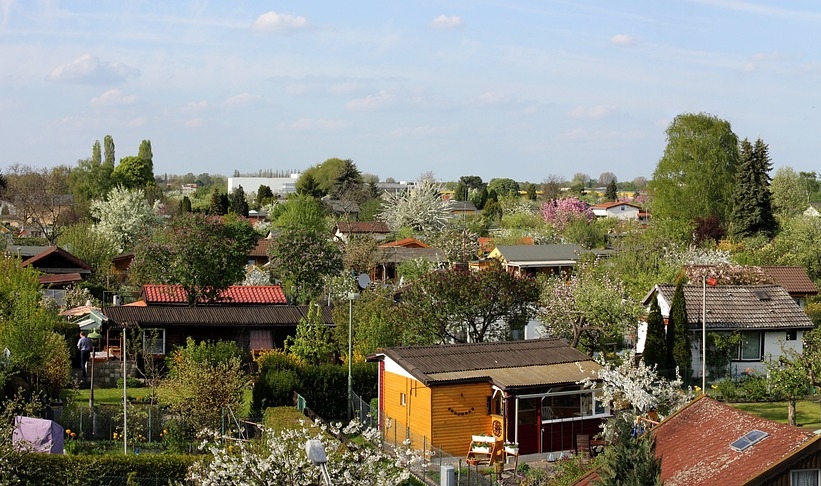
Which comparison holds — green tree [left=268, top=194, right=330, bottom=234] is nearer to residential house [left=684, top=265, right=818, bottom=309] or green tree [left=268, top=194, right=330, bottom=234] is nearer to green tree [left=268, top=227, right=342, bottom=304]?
green tree [left=268, top=227, right=342, bottom=304]

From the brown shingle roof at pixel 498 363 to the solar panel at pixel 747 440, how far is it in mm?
8737

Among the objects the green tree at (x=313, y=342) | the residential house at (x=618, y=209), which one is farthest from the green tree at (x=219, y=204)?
the green tree at (x=313, y=342)

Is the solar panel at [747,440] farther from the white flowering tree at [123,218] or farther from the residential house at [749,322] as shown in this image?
the white flowering tree at [123,218]

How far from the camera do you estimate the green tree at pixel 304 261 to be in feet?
148

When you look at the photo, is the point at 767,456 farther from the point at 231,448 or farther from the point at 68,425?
the point at 68,425

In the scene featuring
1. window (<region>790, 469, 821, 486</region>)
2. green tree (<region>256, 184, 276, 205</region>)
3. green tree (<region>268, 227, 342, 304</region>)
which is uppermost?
green tree (<region>256, 184, 276, 205</region>)

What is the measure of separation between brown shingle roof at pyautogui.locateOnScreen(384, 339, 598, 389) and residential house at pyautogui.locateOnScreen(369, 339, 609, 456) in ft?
0.09

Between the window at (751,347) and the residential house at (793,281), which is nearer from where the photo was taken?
the window at (751,347)

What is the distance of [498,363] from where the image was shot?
90.5ft

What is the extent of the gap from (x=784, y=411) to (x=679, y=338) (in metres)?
4.35

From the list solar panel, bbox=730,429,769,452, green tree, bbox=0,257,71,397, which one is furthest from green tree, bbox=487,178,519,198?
solar panel, bbox=730,429,769,452

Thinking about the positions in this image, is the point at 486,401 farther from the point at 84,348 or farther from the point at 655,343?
the point at 84,348

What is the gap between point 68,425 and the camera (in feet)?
88.6

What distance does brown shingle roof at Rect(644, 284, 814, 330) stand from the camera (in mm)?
35688
